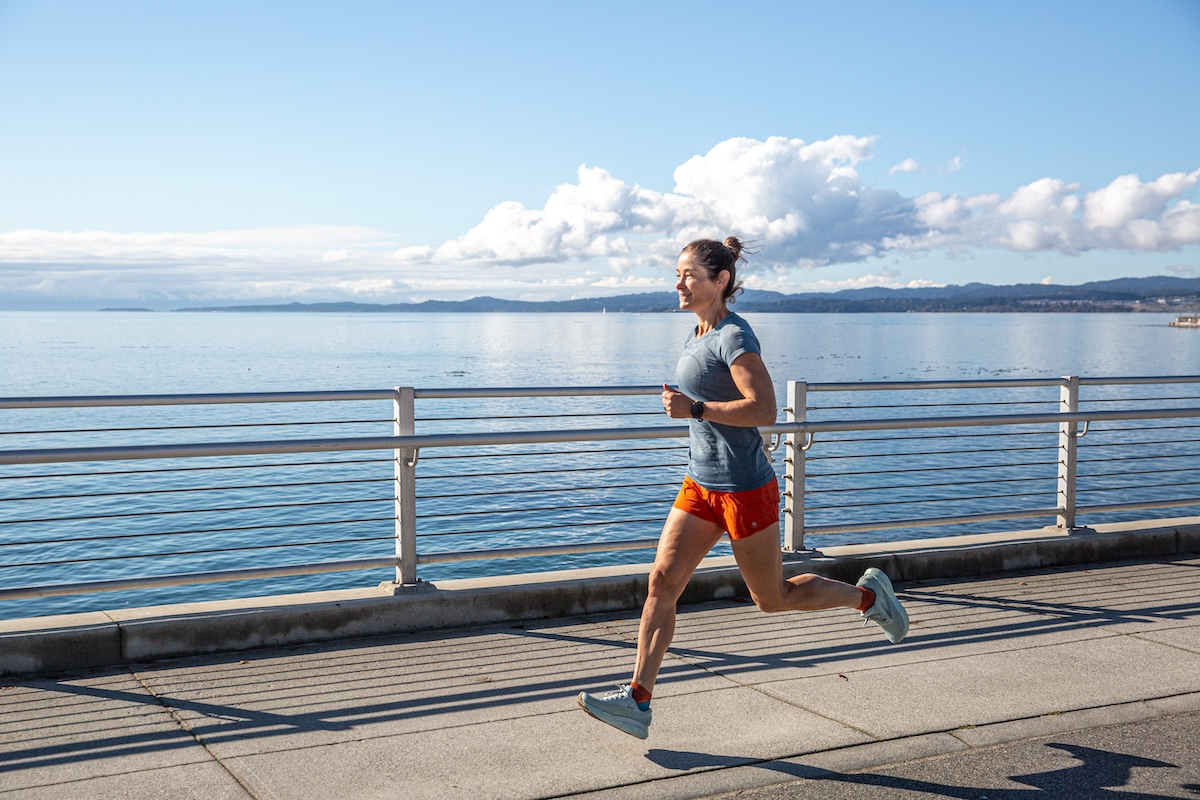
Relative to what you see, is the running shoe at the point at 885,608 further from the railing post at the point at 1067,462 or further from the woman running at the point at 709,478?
the railing post at the point at 1067,462

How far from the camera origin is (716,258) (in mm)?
4773

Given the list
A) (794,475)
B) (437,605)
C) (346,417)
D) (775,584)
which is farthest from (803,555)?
(346,417)

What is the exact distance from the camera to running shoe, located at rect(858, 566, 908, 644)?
5.34 meters

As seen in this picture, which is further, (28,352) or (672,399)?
(28,352)

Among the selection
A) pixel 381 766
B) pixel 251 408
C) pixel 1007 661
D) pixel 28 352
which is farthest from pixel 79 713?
pixel 28 352

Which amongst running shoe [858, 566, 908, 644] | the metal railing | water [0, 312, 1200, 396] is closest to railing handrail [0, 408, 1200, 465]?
the metal railing

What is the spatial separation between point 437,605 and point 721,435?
239 cm

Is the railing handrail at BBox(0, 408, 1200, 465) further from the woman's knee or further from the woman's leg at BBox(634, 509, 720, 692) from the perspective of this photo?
the woman's knee

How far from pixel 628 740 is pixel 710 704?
1.90ft

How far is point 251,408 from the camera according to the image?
4516 cm

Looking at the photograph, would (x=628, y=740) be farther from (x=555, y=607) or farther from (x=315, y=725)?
(x=555, y=607)

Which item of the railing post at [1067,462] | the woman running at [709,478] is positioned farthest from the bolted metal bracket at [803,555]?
the woman running at [709,478]

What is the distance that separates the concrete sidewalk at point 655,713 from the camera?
4262mm

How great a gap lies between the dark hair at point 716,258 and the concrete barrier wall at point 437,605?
249 cm
